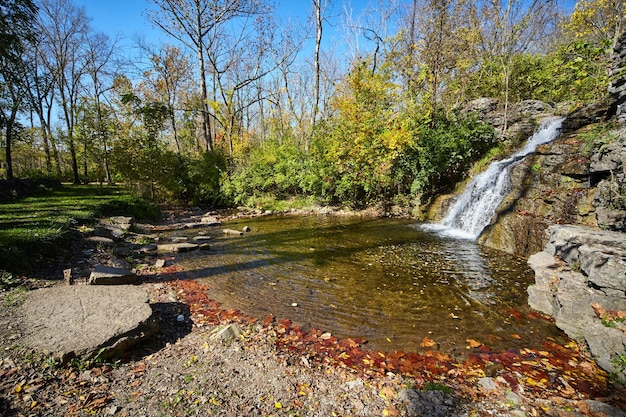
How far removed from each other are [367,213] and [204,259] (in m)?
7.74

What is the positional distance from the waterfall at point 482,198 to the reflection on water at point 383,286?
1247mm

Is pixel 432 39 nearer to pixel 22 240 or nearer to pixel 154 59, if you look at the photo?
pixel 22 240

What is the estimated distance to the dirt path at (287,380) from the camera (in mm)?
2340

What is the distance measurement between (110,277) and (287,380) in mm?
3424

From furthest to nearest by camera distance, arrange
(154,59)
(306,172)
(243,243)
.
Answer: (154,59)
(306,172)
(243,243)

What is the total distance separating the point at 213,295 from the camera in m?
4.85

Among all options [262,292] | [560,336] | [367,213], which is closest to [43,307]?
[262,292]

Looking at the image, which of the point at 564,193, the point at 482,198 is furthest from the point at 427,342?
the point at 482,198

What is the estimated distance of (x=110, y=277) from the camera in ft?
14.7

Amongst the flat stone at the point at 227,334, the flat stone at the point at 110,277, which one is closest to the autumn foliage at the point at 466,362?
the flat stone at the point at 227,334

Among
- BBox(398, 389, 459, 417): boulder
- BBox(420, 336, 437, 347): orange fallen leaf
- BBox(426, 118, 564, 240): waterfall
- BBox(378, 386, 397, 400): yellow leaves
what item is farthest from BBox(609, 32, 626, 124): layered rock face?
BBox(378, 386, 397, 400): yellow leaves

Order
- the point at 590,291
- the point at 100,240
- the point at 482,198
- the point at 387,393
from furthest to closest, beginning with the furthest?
the point at 482,198 → the point at 100,240 → the point at 590,291 → the point at 387,393

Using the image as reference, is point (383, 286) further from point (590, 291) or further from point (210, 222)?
point (210, 222)

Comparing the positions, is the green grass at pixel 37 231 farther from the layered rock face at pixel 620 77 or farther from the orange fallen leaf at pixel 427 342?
the layered rock face at pixel 620 77
